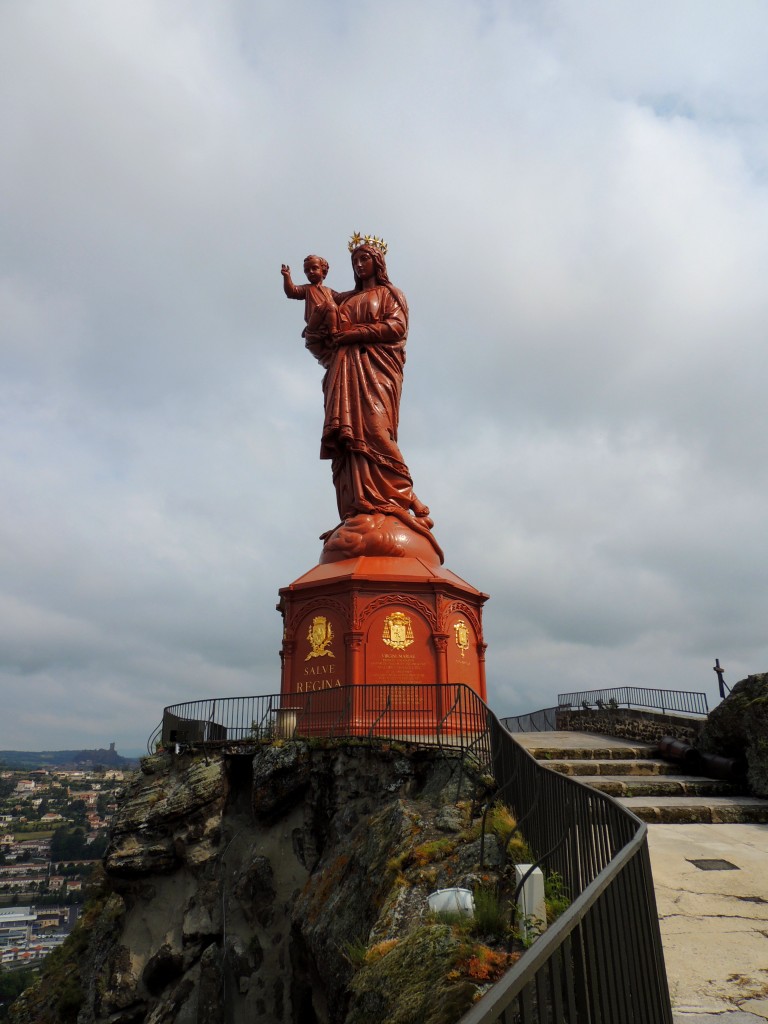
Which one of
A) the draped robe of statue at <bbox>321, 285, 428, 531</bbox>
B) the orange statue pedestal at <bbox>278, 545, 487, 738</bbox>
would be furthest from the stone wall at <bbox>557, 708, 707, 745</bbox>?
the draped robe of statue at <bbox>321, 285, 428, 531</bbox>

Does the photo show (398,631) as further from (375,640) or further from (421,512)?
(421,512)

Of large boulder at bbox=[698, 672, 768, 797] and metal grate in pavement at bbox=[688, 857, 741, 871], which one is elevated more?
large boulder at bbox=[698, 672, 768, 797]

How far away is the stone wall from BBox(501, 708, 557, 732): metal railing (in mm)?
815

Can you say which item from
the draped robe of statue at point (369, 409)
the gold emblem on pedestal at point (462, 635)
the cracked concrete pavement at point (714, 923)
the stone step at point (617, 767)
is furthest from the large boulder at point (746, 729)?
the draped robe of statue at point (369, 409)

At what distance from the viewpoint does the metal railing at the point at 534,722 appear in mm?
26678

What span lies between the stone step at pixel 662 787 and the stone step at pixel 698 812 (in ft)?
1.93

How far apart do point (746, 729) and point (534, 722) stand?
17151 mm

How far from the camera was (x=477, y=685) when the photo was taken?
17984 millimetres

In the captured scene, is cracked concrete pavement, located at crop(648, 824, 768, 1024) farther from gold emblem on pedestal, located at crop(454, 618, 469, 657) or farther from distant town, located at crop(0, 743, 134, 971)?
distant town, located at crop(0, 743, 134, 971)

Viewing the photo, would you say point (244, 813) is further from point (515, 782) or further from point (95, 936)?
point (515, 782)

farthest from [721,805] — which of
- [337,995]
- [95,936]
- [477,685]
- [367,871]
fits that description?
[95,936]

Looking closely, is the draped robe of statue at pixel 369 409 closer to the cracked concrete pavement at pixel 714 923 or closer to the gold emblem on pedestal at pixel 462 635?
the gold emblem on pedestal at pixel 462 635

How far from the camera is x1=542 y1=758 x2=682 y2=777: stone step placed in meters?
11.9

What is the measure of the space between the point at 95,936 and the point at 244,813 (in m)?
4.97
